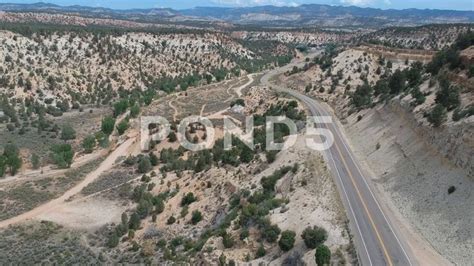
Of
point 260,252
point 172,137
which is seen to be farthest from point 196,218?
point 172,137

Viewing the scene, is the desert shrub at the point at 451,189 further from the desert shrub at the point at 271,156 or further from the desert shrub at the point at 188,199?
the desert shrub at the point at 188,199

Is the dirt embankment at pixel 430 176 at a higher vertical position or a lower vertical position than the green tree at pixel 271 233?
higher

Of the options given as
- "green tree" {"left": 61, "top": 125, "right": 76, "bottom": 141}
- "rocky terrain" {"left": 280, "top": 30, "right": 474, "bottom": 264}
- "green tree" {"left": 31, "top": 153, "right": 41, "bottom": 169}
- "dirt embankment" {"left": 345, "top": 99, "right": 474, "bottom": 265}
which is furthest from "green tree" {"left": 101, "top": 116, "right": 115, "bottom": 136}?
"dirt embankment" {"left": 345, "top": 99, "right": 474, "bottom": 265}

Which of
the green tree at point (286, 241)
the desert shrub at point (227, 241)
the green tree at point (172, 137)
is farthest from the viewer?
the green tree at point (172, 137)

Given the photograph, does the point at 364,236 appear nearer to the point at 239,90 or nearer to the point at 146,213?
the point at 146,213

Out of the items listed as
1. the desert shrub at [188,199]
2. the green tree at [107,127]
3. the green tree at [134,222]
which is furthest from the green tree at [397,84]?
the green tree at [107,127]

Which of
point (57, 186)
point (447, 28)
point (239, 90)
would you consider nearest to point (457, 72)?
point (57, 186)

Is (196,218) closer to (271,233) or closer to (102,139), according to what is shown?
(271,233)
